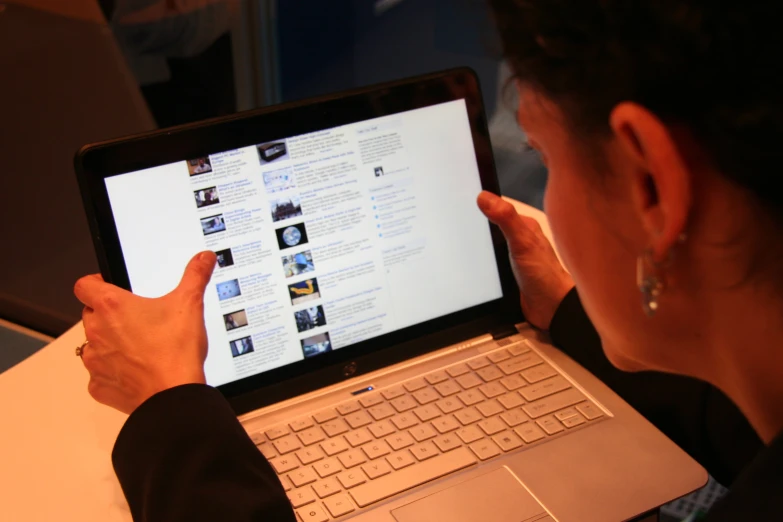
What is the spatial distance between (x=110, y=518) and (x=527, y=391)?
0.42 m

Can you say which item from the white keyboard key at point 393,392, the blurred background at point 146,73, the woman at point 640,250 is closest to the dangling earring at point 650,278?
the woman at point 640,250

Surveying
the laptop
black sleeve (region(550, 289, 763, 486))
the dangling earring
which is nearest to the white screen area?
the laptop

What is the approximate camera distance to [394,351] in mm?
800

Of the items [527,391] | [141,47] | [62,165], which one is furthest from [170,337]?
[141,47]

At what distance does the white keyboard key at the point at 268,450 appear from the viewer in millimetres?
685

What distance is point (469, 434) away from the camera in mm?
708

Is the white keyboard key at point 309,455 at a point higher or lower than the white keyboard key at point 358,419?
lower

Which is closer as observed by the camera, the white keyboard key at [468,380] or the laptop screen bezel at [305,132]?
the laptop screen bezel at [305,132]

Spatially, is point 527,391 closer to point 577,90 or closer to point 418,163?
point 418,163

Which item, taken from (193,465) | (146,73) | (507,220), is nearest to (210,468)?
(193,465)

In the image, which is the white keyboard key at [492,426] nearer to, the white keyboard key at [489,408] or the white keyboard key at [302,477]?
the white keyboard key at [489,408]

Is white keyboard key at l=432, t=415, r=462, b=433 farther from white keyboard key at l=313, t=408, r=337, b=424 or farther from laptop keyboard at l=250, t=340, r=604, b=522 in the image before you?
white keyboard key at l=313, t=408, r=337, b=424

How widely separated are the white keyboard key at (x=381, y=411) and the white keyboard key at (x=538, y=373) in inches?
5.9

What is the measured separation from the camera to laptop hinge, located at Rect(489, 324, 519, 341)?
2.76ft
